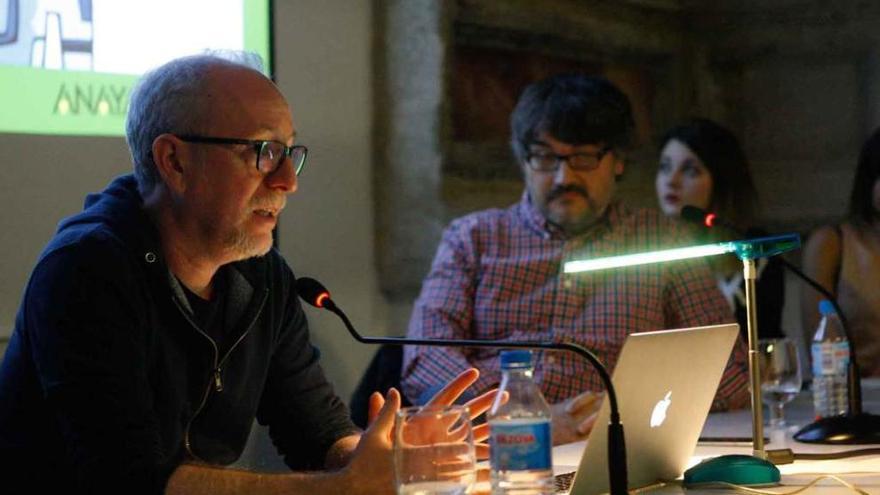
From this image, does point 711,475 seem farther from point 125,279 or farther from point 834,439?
point 125,279

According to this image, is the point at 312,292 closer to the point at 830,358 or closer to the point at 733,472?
the point at 733,472

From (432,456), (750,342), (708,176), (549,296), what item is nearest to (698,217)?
(750,342)

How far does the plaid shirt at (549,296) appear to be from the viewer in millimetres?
3215

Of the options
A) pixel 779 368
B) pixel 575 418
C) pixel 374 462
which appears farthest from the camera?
pixel 575 418

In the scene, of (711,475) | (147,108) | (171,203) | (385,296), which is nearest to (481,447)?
(711,475)

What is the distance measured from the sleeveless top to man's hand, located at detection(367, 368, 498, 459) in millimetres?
2013

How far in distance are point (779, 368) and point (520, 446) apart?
1112 millimetres

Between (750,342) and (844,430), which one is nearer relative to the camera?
(750,342)

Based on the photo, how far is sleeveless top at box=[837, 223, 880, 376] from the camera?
367 cm

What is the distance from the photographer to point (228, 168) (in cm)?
Answer: 199

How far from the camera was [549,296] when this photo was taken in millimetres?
3301

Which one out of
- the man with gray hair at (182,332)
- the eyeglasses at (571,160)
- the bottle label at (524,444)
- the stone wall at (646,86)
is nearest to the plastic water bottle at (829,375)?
the eyeglasses at (571,160)

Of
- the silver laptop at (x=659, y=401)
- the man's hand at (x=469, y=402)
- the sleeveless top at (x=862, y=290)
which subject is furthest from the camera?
the sleeveless top at (x=862, y=290)

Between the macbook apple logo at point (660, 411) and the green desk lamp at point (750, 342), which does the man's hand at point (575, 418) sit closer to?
the green desk lamp at point (750, 342)
